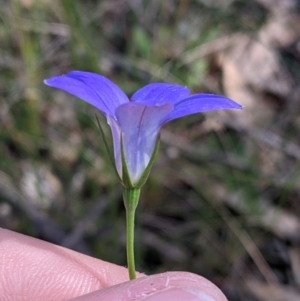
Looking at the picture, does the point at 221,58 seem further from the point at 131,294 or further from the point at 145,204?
the point at 131,294

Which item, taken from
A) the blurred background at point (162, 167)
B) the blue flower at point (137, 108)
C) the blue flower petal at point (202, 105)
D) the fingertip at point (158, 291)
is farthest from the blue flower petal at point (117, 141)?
the blurred background at point (162, 167)

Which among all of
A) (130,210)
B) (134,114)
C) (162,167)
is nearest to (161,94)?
(134,114)

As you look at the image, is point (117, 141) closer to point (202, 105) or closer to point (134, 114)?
point (134, 114)

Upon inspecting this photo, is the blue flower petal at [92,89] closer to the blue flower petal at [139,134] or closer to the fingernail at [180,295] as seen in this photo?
the blue flower petal at [139,134]

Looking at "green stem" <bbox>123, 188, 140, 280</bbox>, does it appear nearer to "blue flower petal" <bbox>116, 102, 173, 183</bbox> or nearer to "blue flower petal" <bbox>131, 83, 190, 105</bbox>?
"blue flower petal" <bbox>116, 102, 173, 183</bbox>

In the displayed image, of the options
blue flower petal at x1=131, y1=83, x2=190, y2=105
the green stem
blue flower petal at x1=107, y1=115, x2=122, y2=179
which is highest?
blue flower petal at x1=131, y1=83, x2=190, y2=105

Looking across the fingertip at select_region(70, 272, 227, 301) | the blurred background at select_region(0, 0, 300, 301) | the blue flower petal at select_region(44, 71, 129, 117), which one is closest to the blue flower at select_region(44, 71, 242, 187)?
the blue flower petal at select_region(44, 71, 129, 117)

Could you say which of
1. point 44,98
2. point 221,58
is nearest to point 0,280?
point 44,98
